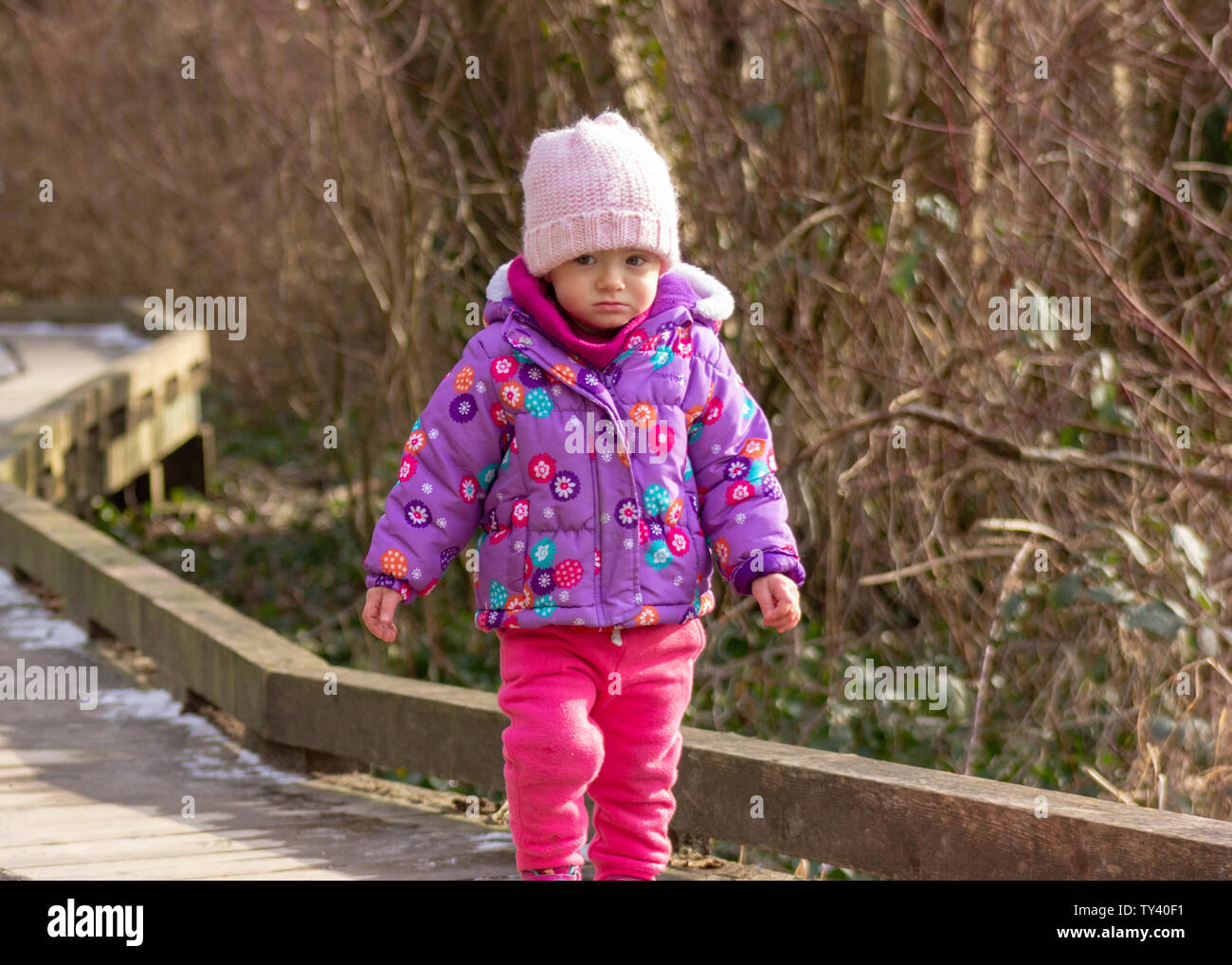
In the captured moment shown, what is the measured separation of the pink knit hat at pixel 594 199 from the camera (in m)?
3.10

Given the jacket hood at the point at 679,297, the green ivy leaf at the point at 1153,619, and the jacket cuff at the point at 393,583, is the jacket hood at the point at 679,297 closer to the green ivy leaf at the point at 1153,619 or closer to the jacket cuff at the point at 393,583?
the jacket cuff at the point at 393,583

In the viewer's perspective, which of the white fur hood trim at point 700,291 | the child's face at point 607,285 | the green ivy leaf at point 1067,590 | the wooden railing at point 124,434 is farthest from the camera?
the wooden railing at point 124,434

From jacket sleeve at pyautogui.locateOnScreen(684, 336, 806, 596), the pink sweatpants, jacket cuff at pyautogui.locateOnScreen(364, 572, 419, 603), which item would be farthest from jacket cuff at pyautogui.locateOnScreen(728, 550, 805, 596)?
jacket cuff at pyautogui.locateOnScreen(364, 572, 419, 603)

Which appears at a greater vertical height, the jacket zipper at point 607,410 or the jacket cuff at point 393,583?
the jacket zipper at point 607,410

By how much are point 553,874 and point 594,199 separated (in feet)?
3.98

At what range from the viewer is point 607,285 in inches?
123

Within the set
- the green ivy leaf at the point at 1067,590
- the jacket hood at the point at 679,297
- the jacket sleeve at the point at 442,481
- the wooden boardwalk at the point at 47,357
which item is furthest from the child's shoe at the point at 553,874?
Result: the wooden boardwalk at the point at 47,357

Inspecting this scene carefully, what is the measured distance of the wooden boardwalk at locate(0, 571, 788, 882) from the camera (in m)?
3.66

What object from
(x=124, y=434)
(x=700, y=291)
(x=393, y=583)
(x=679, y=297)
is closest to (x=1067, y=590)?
(x=700, y=291)

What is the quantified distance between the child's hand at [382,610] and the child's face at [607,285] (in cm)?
60

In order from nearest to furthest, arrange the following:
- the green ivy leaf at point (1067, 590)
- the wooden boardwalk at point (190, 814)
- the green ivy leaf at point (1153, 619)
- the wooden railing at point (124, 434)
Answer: the wooden boardwalk at point (190, 814)
the green ivy leaf at point (1153, 619)
the green ivy leaf at point (1067, 590)
the wooden railing at point (124, 434)

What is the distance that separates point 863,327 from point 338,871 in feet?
10.8

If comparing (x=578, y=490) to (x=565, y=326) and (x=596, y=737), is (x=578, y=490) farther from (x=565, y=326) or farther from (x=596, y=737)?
(x=596, y=737)

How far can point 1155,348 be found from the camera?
6199mm
